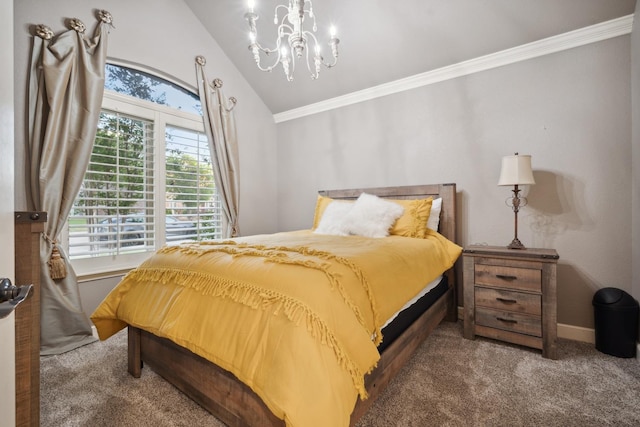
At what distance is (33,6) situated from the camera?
6.73 feet

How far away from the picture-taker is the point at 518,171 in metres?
2.17

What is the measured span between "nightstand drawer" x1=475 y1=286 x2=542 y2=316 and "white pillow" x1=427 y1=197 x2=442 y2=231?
2.25 ft

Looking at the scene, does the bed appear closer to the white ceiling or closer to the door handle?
the door handle

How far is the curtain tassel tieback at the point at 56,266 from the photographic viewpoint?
2.09m

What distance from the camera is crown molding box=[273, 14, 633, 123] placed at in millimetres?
2162

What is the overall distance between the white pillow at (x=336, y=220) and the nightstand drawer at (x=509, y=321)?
1.21 meters

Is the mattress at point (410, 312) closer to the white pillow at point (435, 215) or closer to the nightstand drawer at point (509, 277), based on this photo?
the nightstand drawer at point (509, 277)

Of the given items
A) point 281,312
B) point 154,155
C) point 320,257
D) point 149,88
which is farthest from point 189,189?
point 281,312

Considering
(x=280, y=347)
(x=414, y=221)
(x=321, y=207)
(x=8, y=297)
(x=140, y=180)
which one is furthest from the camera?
(x=321, y=207)

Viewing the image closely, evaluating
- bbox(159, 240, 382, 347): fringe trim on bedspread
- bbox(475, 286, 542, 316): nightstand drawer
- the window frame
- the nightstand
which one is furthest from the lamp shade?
the window frame

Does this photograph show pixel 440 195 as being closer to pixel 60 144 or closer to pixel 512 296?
pixel 512 296

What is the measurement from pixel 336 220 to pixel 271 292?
1.59m

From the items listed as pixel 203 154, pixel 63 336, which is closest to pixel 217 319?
pixel 63 336

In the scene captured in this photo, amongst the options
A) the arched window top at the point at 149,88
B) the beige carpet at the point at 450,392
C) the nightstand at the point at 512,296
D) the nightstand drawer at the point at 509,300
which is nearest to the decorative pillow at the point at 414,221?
the nightstand at the point at 512,296
